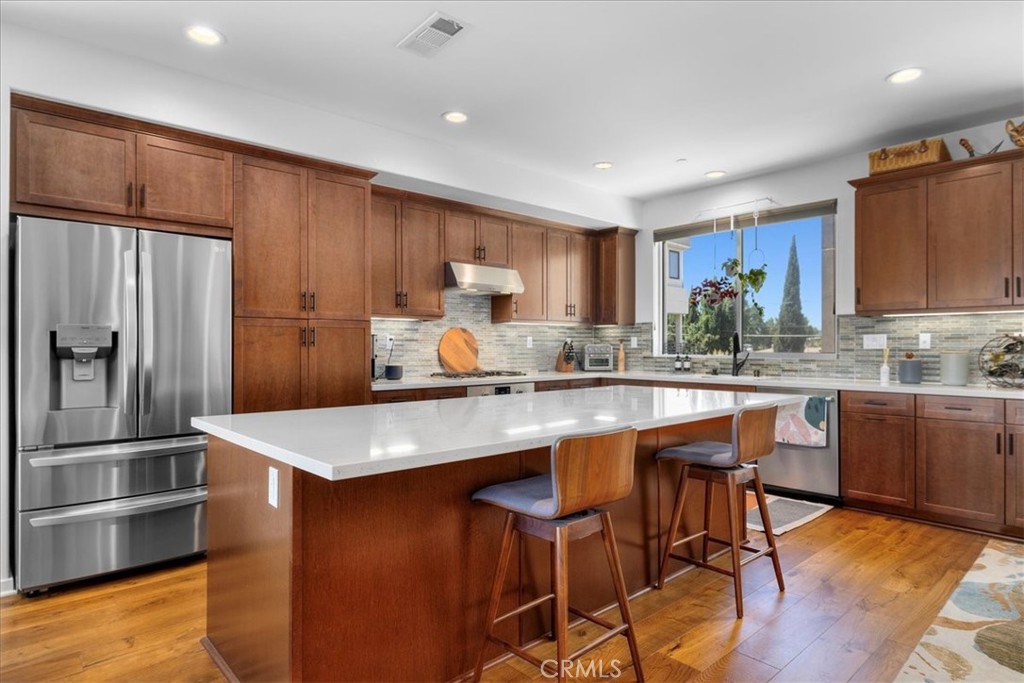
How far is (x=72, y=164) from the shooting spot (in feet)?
9.41

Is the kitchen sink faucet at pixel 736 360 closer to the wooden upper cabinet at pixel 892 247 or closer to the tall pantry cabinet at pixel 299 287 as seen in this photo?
the wooden upper cabinet at pixel 892 247

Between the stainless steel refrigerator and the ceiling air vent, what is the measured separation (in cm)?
150

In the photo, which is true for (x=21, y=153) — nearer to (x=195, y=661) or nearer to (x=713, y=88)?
(x=195, y=661)

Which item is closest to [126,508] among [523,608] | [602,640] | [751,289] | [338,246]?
[338,246]

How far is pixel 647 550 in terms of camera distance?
2.77m

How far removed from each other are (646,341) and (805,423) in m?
2.06

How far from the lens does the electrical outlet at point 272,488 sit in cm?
169

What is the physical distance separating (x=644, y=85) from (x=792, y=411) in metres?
2.56

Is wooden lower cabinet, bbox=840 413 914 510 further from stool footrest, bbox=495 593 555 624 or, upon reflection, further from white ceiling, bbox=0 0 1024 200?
stool footrest, bbox=495 593 555 624

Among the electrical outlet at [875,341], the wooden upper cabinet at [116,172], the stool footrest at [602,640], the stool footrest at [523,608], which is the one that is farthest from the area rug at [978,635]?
the wooden upper cabinet at [116,172]

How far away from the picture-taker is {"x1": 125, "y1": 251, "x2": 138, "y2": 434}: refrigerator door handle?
2945 millimetres

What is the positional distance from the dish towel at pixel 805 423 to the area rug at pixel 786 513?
42 centimetres

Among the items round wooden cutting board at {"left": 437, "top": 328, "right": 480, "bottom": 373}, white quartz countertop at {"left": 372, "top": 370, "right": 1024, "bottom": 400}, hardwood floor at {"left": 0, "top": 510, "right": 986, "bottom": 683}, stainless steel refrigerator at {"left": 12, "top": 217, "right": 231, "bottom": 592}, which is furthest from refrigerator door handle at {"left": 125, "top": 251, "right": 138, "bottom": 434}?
round wooden cutting board at {"left": 437, "top": 328, "right": 480, "bottom": 373}

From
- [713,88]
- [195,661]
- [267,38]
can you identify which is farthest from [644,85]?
[195,661]
